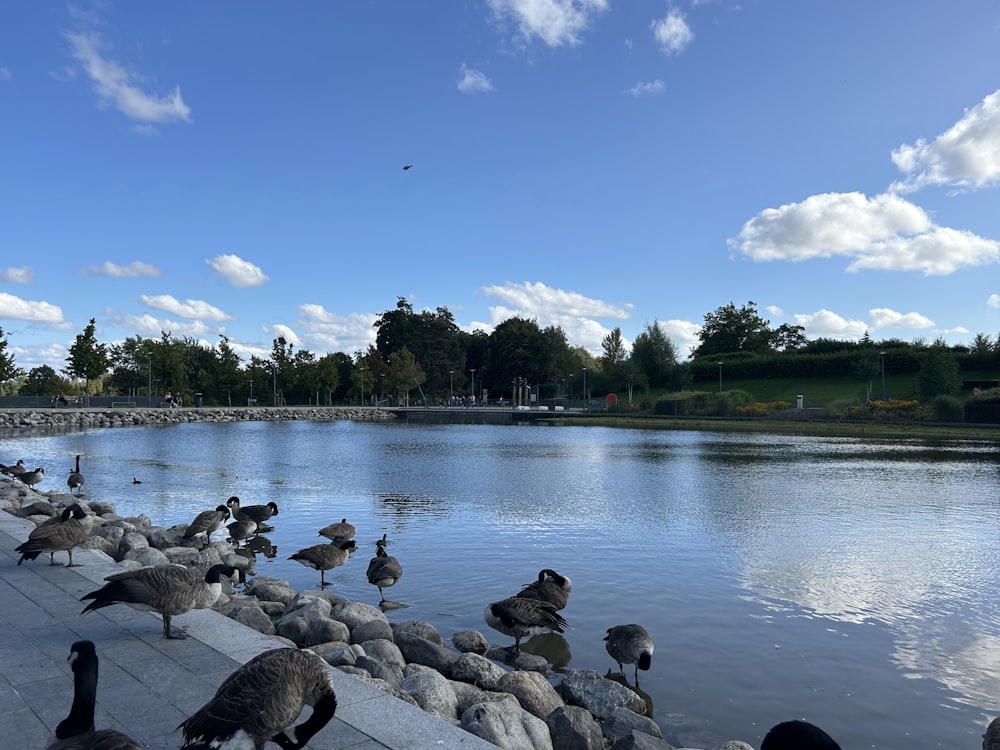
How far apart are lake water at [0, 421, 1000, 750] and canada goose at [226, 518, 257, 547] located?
506 mm

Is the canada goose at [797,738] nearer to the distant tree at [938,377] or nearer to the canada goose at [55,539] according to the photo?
the canada goose at [55,539]

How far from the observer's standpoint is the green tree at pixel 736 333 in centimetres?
12506

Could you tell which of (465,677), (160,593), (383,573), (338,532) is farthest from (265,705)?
(338,532)

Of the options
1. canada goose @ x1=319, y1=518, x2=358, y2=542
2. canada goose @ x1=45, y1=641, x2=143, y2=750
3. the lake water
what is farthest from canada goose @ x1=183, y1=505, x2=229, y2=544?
canada goose @ x1=45, y1=641, x2=143, y2=750

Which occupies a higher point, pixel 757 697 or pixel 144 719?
pixel 144 719

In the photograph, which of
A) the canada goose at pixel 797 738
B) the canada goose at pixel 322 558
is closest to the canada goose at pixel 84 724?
the canada goose at pixel 797 738

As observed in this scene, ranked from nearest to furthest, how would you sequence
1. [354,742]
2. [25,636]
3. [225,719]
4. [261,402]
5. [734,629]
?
[225,719] → [354,742] → [25,636] → [734,629] → [261,402]

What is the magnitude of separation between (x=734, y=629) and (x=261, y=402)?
104 metres

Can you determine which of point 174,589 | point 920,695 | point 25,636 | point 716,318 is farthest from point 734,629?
point 716,318

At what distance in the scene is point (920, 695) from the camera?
782 cm

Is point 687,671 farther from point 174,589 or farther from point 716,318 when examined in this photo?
point 716,318

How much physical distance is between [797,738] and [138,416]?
72.6 m

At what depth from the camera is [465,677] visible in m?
7.79

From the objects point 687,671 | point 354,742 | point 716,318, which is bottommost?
point 687,671
